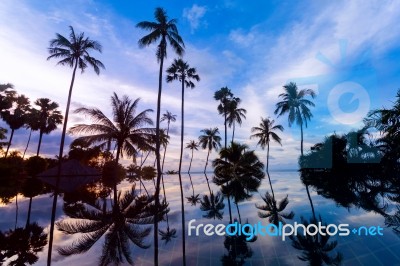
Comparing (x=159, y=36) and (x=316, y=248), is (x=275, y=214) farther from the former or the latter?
(x=159, y=36)

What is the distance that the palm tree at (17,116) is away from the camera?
116ft

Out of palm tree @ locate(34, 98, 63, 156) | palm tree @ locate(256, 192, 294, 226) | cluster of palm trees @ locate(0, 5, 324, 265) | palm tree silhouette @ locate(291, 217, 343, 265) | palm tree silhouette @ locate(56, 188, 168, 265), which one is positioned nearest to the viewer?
palm tree silhouette @ locate(291, 217, 343, 265)

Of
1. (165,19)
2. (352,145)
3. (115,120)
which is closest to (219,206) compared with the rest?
(115,120)

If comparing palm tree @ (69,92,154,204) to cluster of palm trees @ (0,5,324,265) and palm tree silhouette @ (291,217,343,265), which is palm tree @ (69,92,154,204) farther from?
palm tree silhouette @ (291,217,343,265)

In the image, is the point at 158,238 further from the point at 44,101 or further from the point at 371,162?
the point at 44,101

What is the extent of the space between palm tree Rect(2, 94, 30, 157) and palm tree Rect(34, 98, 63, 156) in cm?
206

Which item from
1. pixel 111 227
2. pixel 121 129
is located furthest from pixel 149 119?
pixel 111 227

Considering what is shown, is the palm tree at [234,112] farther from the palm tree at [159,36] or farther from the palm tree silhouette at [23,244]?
the palm tree silhouette at [23,244]

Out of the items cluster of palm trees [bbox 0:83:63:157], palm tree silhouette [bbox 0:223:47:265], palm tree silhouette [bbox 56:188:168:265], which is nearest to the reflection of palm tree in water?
palm tree silhouette [bbox 56:188:168:265]

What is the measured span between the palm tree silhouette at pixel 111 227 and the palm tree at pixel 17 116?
3483 cm

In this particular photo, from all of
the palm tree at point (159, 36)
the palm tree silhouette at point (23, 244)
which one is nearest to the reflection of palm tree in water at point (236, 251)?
the palm tree silhouette at point (23, 244)

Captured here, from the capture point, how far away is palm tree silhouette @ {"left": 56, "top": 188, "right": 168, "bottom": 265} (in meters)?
4.74

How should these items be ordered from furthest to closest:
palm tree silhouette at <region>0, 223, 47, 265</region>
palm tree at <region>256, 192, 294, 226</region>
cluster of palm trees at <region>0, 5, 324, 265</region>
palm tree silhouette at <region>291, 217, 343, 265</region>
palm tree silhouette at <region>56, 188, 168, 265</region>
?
cluster of palm trees at <region>0, 5, 324, 265</region> → palm tree at <region>256, 192, 294, 226</region> → palm tree silhouette at <region>56, 188, 168, 265</region> → palm tree silhouette at <region>0, 223, 47, 265</region> → palm tree silhouette at <region>291, 217, 343, 265</region>

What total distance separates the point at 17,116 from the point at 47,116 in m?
4.51
